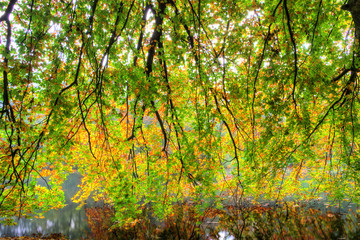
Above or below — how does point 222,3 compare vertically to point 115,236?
above

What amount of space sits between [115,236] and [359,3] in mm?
7234

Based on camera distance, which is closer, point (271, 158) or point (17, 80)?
point (17, 80)

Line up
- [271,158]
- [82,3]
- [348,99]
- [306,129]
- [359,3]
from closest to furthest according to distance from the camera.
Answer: [359,3] < [82,3] < [348,99] < [306,129] < [271,158]

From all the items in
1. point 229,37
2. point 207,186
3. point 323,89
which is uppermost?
A: point 229,37

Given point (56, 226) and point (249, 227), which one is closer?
point (249, 227)

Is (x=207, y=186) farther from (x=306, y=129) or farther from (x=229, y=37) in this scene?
(x=229, y=37)

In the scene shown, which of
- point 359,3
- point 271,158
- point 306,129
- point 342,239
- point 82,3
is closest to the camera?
point 359,3

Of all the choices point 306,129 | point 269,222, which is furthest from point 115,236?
point 306,129

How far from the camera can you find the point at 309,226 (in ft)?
21.0

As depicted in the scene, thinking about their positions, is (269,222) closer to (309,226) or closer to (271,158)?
(309,226)

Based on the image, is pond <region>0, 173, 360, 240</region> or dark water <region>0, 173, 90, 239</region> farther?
dark water <region>0, 173, 90, 239</region>

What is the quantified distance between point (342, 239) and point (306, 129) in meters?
4.97

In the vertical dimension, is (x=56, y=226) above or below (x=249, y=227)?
below

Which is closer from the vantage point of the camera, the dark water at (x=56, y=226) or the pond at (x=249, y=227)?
the pond at (x=249, y=227)
